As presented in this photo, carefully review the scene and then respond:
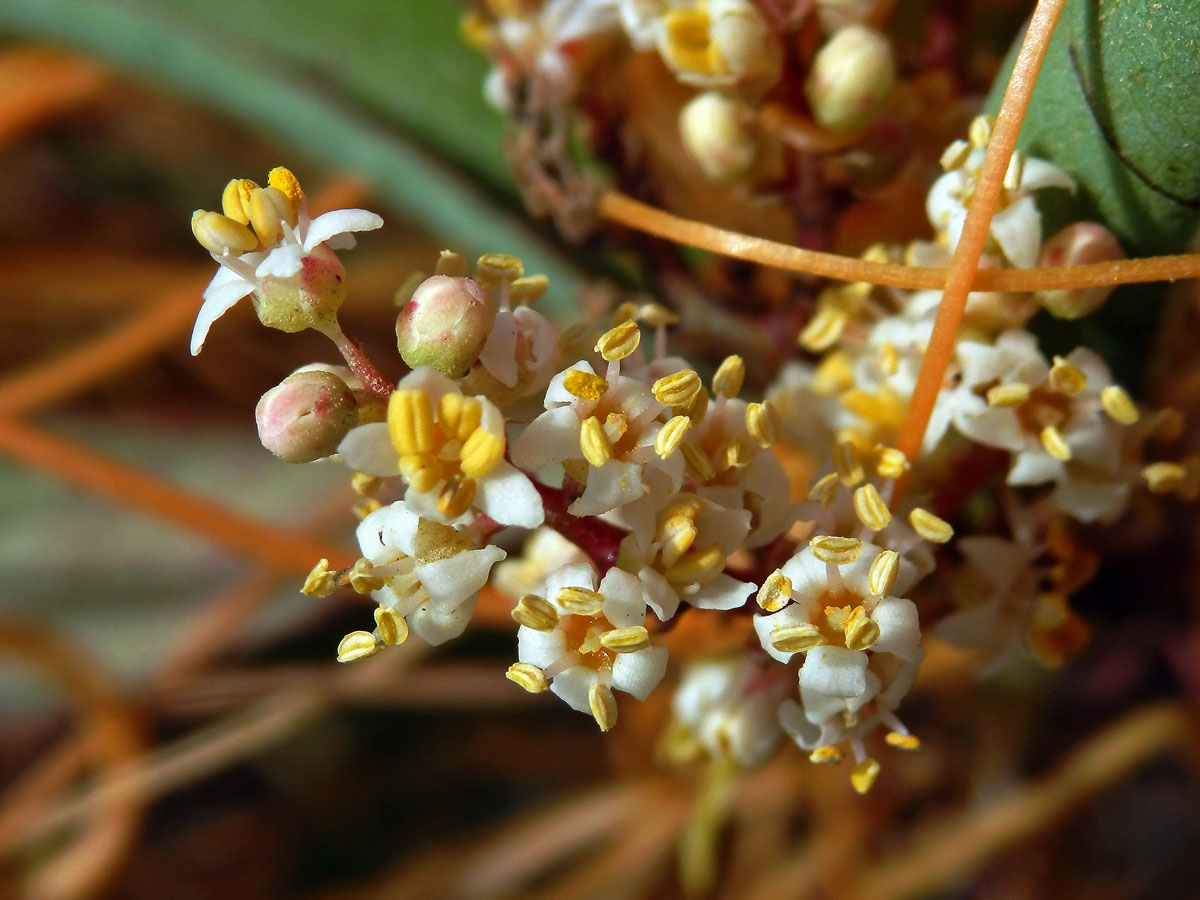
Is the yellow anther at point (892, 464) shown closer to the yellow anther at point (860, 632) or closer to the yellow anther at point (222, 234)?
the yellow anther at point (860, 632)

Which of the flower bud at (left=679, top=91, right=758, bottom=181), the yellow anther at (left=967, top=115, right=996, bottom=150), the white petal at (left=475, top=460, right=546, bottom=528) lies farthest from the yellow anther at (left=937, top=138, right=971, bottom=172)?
the white petal at (left=475, top=460, right=546, bottom=528)

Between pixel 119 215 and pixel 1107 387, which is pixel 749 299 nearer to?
pixel 1107 387

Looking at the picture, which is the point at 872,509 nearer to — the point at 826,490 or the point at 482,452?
the point at 826,490

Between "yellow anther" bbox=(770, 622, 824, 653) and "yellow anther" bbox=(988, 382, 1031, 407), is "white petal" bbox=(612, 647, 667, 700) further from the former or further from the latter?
"yellow anther" bbox=(988, 382, 1031, 407)

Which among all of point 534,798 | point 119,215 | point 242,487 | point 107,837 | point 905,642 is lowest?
point 534,798

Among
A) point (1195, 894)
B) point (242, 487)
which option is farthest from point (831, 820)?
point (242, 487)
